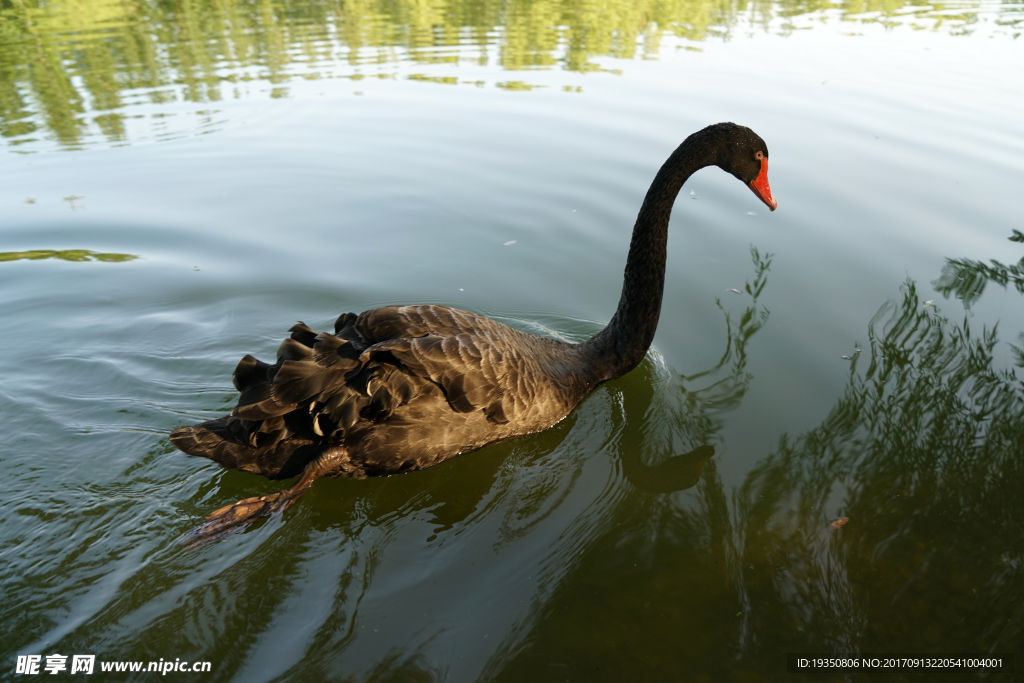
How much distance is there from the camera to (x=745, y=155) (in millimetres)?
4984

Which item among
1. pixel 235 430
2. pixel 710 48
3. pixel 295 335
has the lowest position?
pixel 235 430

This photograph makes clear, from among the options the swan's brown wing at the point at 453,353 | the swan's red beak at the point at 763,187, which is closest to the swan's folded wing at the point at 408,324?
the swan's brown wing at the point at 453,353

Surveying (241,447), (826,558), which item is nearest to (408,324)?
(241,447)

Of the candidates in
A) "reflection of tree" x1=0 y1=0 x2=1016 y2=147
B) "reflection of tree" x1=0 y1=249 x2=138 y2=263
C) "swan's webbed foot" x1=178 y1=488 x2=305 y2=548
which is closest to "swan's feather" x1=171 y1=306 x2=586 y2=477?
"swan's webbed foot" x1=178 y1=488 x2=305 y2=548

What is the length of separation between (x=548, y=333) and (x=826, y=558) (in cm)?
293

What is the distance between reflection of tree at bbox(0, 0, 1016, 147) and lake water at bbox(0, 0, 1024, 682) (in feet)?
0.85

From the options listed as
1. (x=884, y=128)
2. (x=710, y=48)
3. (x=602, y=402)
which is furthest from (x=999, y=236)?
(x=710, y=48)

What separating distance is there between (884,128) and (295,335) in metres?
8.75

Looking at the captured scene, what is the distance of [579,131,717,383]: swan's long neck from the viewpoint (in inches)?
194

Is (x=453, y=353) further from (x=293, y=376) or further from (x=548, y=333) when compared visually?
(x=548, y=333)

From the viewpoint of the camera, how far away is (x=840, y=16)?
56.6 feet

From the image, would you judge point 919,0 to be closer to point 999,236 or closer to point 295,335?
point 999,236

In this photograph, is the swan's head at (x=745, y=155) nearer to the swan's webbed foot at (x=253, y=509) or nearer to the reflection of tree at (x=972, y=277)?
the reflection of tree at (x=972, y=277)

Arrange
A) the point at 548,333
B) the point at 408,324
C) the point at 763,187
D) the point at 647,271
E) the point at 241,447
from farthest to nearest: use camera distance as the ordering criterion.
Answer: the point at 548,333, the point at 763,187, the point at 647,271, the point at 408,324, the point at 241,447
